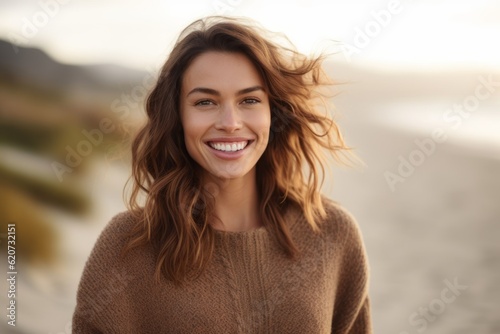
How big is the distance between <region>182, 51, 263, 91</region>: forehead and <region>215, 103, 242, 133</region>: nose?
5 centimetres

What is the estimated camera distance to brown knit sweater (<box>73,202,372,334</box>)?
177 centimetres

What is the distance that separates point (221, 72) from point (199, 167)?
29cm

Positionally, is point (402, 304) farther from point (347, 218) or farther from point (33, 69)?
point (33, 69)

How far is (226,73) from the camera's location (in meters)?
1.74

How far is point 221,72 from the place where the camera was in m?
1.74

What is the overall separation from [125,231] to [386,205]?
203 cm

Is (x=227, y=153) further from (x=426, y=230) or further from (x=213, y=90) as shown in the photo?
(x=426, y=230)

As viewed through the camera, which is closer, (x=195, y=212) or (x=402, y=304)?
(x=195, y=212)

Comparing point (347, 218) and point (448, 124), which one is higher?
point (448, 124)

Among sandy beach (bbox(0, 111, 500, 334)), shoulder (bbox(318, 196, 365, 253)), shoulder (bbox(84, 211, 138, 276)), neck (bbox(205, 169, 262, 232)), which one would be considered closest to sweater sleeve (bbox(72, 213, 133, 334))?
shoulder (bbox(84, 211, 138, 276))

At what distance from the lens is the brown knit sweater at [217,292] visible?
1768mm

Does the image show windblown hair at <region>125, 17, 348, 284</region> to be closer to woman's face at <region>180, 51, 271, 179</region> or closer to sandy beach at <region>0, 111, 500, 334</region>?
woman's face at <region>180, 51, 271, 179</region>

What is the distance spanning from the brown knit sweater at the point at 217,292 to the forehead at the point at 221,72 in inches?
16.0

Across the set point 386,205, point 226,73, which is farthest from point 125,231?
point 386,205
